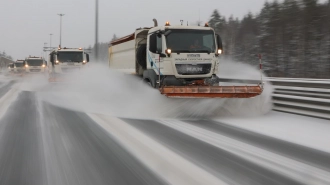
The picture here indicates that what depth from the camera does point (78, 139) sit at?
6328 millimetres

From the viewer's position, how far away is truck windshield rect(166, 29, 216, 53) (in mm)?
10367

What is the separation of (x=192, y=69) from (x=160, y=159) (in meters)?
5.76

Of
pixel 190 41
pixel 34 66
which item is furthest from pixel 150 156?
pixel 34 66

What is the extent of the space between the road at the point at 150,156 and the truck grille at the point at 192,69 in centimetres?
264

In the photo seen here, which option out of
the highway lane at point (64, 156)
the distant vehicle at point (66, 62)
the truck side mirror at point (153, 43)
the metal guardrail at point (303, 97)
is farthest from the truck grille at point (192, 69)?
the distant vehicle at point (66, 62)

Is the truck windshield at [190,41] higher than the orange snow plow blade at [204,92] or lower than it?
higher

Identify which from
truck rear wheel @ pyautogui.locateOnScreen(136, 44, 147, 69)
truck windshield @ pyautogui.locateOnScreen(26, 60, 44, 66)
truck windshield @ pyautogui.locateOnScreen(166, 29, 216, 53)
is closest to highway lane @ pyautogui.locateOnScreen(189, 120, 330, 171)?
truck windshield @ pyautogui.locateOnScreen(166, 29, 216, 53)

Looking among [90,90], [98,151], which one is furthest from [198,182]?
[90,90]

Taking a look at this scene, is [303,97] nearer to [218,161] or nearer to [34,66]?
[218,161]

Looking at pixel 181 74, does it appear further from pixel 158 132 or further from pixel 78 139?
pixel 78 139

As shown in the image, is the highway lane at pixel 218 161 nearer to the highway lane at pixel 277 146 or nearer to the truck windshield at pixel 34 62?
the highway lane at pixel 277 146

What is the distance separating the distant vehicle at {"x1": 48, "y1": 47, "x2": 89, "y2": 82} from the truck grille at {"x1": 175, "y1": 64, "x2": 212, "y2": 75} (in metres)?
12.9

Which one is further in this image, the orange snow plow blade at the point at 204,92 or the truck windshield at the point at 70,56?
the truck windshield at the point at 70,56

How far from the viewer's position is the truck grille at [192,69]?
33.7ft
